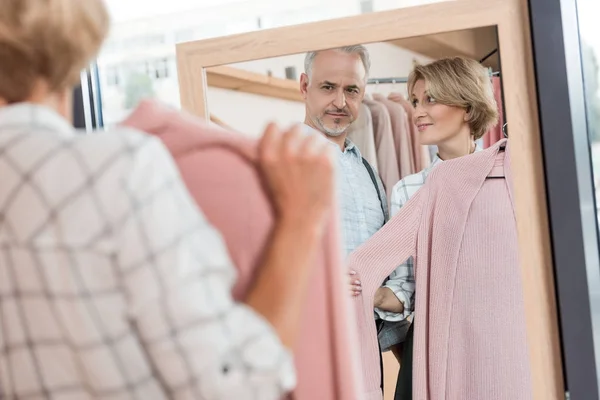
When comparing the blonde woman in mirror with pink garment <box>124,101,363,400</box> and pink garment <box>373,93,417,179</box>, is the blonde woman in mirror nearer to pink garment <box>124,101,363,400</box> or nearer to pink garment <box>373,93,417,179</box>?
pink garment <box>373,93,417,179</box>

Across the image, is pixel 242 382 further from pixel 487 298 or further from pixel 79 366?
pixel 487 298

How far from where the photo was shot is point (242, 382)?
779mm

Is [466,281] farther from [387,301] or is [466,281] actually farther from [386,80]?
[386,80]

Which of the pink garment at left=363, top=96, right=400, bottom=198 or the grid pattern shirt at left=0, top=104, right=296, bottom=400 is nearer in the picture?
the grid pattern shirt at left=0, top=104, right=296, bottom=400

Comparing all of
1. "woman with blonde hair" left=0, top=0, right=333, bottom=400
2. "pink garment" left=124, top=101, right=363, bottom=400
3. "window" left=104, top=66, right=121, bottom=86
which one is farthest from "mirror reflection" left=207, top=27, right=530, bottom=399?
"woman with blonde hair" left=0, top=0, right=333, bottom=400

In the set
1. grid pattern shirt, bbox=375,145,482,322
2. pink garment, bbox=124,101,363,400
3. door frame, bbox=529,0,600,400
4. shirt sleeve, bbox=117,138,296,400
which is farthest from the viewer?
grid pattern shirt, bbox=375,145,482,322

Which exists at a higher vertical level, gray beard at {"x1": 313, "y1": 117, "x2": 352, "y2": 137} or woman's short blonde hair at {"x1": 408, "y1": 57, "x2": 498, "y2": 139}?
woman's short blonde hair at {"x1": 408, "y1": 57, "x2": 498, "y2": 139}

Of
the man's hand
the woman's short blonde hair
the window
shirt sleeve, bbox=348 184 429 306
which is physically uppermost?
the window

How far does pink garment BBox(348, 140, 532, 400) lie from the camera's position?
185 cm

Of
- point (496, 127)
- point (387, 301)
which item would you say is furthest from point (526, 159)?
point (387, 301)

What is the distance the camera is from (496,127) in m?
1.87

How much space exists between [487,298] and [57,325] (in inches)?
50.1

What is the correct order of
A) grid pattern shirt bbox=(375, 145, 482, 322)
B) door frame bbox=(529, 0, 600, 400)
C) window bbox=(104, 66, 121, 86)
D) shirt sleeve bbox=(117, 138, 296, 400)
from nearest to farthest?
shirt sleeve bbox=(117, 138, 296, 400)
door frame bbox=(529, 0, 600, 400)
grid pattern shirt bbox=(375, 145, 482, 322)
window bbox=(104, 66, 121, 86)

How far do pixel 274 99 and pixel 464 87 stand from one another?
0.51 m
